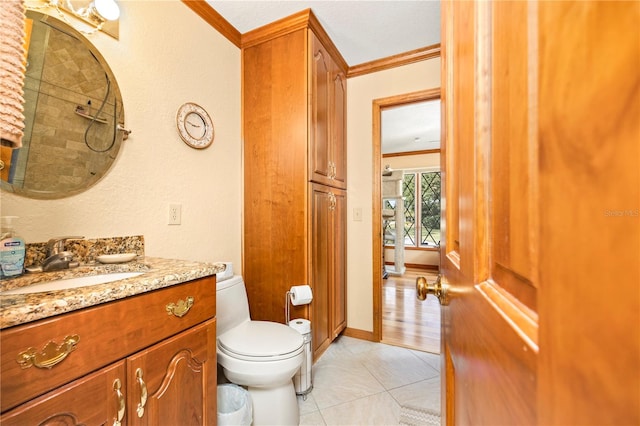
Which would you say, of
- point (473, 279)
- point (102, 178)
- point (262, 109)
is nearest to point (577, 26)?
point (473, 279)

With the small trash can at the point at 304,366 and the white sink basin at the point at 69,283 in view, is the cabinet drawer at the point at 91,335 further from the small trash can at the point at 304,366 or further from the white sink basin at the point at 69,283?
the small trash can at the point at 304,366

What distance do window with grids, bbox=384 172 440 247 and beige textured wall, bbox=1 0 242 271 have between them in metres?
4.10

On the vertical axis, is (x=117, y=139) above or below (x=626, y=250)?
above

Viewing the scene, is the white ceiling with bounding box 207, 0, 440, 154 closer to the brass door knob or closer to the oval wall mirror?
the oval wall mirror

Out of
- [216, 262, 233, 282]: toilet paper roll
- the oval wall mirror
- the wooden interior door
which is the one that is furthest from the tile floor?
the oval wall mirror

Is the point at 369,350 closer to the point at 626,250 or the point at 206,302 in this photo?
the point at 206,302

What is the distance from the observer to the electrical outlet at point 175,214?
1418mm

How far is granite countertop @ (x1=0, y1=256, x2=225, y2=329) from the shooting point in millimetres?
540

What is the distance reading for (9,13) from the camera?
1.72 ft

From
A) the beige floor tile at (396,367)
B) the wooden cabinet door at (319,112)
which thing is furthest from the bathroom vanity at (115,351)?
the beige floor tile at (396,367)

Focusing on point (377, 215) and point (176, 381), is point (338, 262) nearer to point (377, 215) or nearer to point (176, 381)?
point (377, 215)

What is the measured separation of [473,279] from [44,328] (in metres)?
0.85

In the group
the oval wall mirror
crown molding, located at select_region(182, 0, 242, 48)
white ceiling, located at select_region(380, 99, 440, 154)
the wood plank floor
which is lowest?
the wood plank floor

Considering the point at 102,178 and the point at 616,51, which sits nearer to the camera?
the point at 616,51
